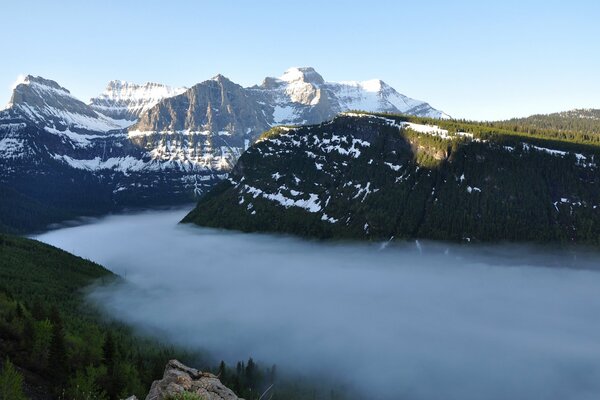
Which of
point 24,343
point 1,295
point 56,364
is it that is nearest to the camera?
point 56,364

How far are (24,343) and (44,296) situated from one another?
107 metres

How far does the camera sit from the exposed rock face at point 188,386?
32281 millimetres

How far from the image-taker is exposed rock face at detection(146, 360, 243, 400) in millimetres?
32281

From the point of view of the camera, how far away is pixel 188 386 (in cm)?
3444

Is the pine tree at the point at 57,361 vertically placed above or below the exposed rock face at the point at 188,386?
below

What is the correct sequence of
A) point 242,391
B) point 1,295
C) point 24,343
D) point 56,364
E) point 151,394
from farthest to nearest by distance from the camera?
point 242,391 < point 1,295 < point 24,343 < point 56,364 < point 151,394

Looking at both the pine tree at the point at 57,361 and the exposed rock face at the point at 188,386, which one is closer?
the exposed rock face at the point at 188,386

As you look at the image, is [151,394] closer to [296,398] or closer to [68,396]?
[68,396]

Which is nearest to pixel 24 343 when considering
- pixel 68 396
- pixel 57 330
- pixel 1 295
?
pixel 57 330

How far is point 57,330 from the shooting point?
339 feet

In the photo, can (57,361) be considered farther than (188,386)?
Yes

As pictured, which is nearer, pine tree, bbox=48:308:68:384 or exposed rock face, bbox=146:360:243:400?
exposed rock face, bbox=146:360:243:400

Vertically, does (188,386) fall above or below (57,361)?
above

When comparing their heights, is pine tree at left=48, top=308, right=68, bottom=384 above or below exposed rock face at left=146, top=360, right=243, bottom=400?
below
